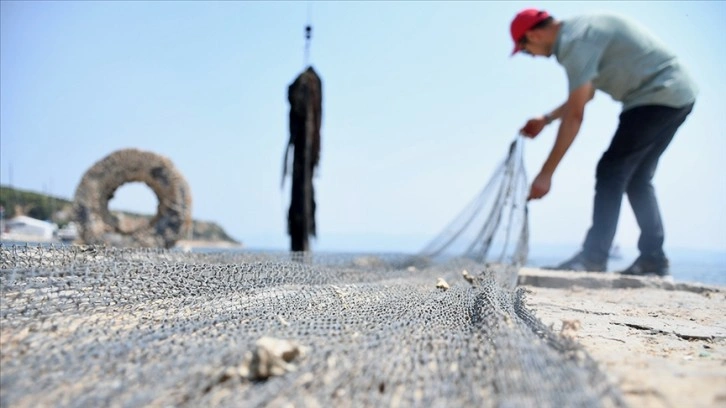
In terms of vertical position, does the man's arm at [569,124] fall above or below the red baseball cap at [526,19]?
below

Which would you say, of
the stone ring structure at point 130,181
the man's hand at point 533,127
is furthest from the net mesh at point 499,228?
the stone ring structure at point 130,181

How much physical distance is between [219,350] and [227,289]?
2.88 feet

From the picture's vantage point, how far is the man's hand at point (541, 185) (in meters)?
2.95

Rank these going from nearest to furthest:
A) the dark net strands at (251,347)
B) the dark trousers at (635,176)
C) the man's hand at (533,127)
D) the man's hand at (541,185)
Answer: the dark net strands at (251,347) → the man's hand at (541,185) → the dark trousers at (635,176) → the man's hand at (533,127)

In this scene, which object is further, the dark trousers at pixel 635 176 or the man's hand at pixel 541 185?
the dark trousers at pixel 635 176

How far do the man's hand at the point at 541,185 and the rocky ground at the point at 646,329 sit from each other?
0.67 metres

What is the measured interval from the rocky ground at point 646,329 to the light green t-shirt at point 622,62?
1.37 m

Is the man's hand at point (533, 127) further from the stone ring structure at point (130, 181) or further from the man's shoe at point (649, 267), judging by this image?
the stone ring structure at point (130, 181)

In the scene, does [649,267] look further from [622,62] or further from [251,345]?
[251,345]

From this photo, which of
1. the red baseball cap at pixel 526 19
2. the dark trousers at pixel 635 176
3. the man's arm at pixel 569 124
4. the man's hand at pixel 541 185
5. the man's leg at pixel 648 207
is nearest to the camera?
the man's arm at pixel 569 124

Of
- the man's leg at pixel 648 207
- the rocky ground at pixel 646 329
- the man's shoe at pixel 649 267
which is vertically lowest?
the rocky ground at pixel 646 329

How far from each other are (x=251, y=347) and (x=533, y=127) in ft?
12.4

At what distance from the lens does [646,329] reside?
175cm

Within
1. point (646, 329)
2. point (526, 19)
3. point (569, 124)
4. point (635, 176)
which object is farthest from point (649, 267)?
point (646, 329)
